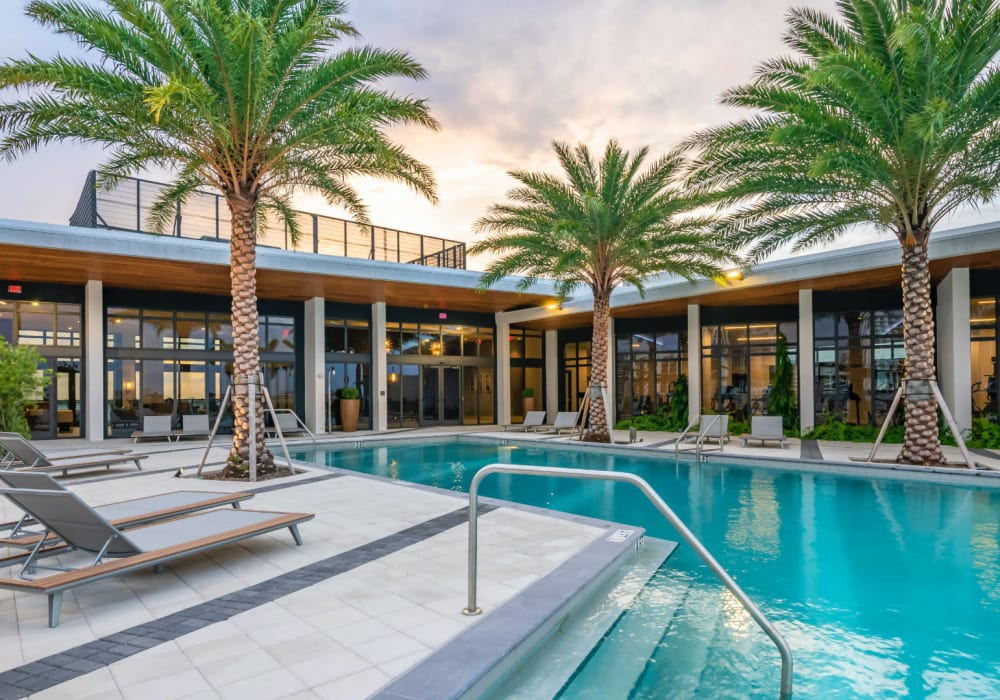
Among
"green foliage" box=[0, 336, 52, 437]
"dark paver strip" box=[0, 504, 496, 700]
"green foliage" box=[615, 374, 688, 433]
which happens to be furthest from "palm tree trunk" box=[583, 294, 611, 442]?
"green foliage" box=[0, 336, 52, 437]

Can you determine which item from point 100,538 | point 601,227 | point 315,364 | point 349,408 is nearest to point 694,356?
point 601,227

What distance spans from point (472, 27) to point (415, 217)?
17.2m

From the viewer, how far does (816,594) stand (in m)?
5.24

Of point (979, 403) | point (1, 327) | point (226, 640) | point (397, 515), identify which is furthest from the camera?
point (1, 327)

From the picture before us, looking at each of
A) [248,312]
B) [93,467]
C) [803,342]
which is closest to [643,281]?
[803,342]

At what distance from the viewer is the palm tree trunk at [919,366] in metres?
11.7

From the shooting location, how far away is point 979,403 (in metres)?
16.3

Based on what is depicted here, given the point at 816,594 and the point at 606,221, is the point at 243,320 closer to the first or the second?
the point at 606,221

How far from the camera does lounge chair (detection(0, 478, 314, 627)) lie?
13.3 ft

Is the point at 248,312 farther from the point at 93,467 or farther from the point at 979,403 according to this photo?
the point at 979,403

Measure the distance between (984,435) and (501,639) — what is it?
16532 mm

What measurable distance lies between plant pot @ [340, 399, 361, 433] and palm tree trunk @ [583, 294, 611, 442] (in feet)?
30.2

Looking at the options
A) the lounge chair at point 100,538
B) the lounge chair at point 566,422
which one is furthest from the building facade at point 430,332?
the lounge chair at point 100,538

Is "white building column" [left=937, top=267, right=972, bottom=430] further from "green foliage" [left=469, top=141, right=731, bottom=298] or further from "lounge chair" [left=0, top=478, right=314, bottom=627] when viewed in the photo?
"lounge chair" [left=0, top=478, right=314, bottom=627]
